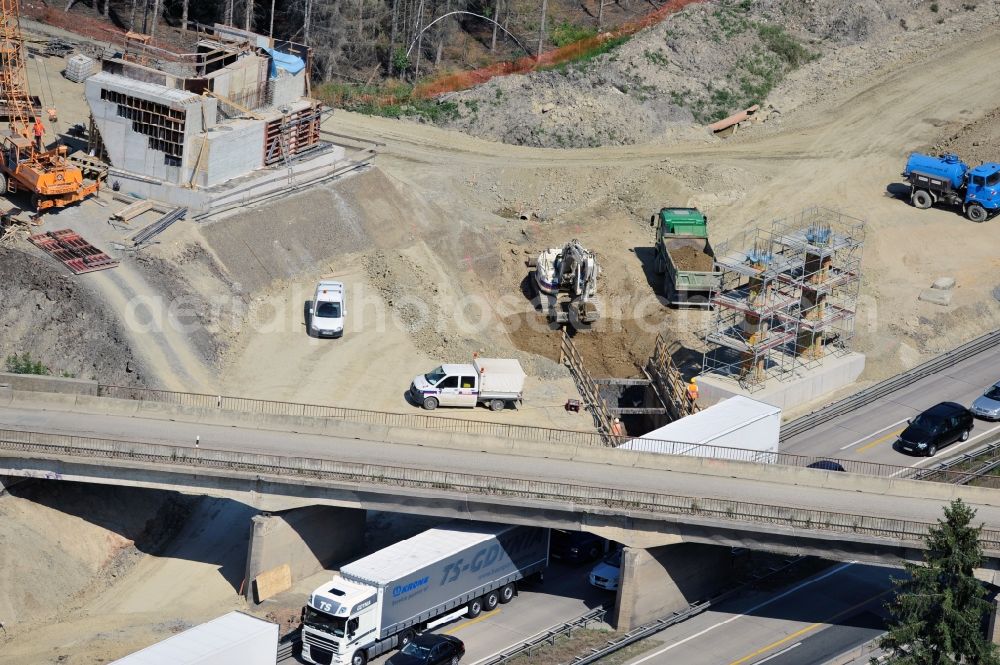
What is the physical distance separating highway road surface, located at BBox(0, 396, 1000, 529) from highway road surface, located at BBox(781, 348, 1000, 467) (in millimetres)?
7976

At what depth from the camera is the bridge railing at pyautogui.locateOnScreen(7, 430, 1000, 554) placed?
50.7m

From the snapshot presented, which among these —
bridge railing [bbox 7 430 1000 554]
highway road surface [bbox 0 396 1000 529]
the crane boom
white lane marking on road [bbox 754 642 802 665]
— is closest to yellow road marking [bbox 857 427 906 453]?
highway road surface [bbox 0 396 1000 529]

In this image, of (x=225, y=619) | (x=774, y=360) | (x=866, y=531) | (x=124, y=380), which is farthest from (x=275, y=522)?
(x=774, y=360)

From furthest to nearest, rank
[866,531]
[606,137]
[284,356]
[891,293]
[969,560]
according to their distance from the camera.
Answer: [606,137] → [891,293] → [284,356] → [866,531] → [969,560]

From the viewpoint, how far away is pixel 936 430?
6019cm

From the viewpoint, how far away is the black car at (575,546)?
55688 mm

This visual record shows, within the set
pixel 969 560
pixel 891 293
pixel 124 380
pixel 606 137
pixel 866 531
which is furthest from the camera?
pixel 606 137

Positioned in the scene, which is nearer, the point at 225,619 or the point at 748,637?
the point at 225,619

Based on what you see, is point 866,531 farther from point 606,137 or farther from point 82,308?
point 606,137

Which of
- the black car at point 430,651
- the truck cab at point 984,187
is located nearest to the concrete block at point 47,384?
the black car at point 430,651

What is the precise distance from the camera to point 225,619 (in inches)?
1797

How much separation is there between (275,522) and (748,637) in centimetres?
1628

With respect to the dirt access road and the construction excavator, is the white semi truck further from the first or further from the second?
the dirt access road

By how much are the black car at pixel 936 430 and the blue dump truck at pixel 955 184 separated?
1993 centimetres
